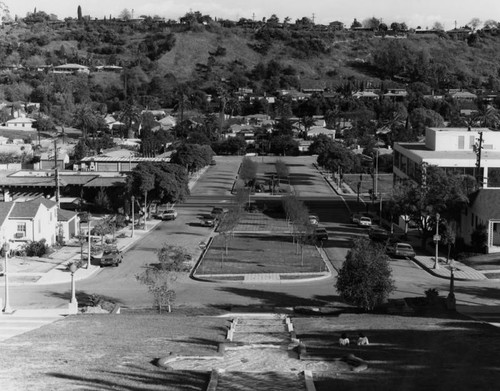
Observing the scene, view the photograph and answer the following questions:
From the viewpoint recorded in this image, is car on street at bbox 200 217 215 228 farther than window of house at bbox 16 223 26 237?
Yes

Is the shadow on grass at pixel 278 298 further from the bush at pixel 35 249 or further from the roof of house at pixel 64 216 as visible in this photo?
the roof of house at pixel 64 216

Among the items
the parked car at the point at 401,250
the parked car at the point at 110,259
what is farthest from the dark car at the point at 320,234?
the parked car at the point at 110,259

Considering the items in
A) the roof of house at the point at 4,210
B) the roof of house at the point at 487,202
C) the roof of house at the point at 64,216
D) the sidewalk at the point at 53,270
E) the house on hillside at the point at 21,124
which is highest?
the house on hillside at the point at 21,124

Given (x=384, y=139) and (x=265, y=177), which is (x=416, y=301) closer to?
(x=265, y=177)

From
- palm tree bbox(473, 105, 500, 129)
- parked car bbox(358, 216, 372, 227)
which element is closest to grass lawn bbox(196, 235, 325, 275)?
parked car bbox(358, 216, 372, 227)

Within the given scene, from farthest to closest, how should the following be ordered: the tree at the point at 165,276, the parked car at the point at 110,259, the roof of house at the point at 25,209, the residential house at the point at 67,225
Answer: the residential house at the point at 67,225
the roof of house at the point at 25,209
the parked car at the point at 110,259
the tree at the point at 165,276

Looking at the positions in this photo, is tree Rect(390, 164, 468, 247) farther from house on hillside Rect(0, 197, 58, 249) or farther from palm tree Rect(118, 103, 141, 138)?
palm tree Rect(118, 103, 141, 138)

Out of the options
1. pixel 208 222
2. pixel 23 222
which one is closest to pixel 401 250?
pixel 208 222
